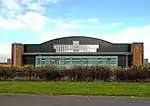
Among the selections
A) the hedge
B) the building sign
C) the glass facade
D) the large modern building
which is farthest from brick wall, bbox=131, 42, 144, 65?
the hedge

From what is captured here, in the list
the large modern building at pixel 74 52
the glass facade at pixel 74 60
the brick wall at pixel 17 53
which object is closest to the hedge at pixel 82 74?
the large modern building at pixel 74 52

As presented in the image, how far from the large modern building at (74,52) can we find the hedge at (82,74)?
4066 cm

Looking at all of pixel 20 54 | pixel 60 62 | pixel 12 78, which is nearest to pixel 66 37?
pixel 60 62

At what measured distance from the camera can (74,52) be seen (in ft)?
257

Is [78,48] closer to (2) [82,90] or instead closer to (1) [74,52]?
(1) [74,52]

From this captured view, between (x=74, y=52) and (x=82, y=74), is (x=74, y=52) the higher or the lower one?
the higher one

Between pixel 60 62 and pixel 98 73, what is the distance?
149 feet

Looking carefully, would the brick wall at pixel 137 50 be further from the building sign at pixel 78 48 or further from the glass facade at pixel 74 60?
the building sign at pixel 78 48

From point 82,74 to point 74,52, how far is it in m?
44.7

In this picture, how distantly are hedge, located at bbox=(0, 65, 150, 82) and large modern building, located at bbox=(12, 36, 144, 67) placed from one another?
40662mm

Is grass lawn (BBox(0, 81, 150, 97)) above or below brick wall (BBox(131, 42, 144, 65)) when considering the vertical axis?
below

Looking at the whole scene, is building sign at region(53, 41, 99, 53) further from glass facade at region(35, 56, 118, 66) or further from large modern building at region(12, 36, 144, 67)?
glass facade at region(35, 56, 118, 66)

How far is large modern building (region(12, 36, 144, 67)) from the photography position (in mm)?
76938

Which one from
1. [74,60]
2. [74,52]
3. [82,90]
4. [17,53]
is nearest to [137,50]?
[74,52]
